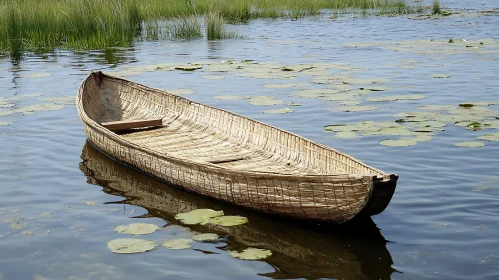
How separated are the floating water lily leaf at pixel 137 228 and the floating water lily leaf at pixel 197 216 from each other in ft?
0.78

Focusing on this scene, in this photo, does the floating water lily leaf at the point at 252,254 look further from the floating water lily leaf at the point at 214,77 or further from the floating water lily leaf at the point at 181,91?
the floating water lily leaf at the point at 214,77

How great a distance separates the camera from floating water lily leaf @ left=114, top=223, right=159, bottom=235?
4.76 meters

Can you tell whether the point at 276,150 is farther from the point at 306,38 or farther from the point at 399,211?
the point at 306,38

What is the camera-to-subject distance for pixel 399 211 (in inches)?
202

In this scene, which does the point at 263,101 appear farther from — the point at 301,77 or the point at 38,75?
the point at 38,75

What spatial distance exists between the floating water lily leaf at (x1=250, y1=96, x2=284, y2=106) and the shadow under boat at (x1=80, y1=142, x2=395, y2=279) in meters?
3.06

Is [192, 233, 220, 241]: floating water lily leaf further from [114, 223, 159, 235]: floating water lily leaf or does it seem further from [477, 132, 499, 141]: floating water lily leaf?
[477, 132, 499, 141]: floating water lily leaf

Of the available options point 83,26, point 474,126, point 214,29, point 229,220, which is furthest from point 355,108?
point 214,29

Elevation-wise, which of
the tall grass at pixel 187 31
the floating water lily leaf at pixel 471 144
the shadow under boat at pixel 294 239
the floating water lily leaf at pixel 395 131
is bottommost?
the shadow under boat at pixel 294 239

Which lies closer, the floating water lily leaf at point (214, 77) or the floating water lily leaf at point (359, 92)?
the floating water lily leaf at point (359, 92)

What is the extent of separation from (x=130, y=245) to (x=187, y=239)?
391mm

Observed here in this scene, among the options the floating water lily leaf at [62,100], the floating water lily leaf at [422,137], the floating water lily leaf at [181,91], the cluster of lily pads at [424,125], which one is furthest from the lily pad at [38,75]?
the floating water lily leaf at [422,137]

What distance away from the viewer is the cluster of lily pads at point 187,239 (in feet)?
14.5

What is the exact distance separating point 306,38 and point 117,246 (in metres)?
13.1
